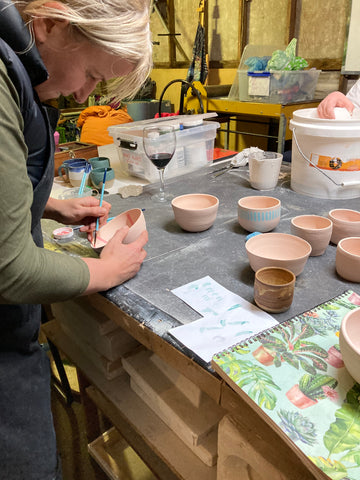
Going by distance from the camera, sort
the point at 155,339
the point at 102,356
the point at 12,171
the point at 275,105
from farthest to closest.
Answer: the point at 275,105, the point at 102,356, the point at 155,339, the point at 12,171

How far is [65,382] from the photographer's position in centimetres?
167

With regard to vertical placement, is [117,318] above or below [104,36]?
below

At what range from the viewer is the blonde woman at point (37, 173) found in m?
0.61

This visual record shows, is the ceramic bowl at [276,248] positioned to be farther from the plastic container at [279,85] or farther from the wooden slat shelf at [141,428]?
the plastic container at [279,85]

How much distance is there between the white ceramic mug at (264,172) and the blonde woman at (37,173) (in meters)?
0.65

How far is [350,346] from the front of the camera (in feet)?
1.76

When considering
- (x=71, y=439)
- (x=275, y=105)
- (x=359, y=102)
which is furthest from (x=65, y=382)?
(x=275, y=105)

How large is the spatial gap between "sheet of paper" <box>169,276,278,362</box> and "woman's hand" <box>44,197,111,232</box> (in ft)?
1.38

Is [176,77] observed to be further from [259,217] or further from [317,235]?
[317,235]

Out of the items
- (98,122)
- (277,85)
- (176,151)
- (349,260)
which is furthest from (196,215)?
(98,122)

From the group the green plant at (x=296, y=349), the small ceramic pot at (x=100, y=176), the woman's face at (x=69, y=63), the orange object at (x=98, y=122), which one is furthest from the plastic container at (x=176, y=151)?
the orange object at (x=98, y=122)

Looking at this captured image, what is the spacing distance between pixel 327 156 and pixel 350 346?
3.06 feet

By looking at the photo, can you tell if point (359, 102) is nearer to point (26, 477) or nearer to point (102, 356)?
point (102, 356)

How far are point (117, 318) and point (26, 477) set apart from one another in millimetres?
412
